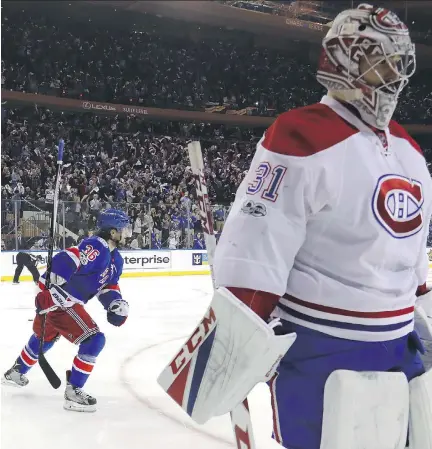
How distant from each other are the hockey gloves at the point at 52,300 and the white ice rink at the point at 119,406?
477 millimetres

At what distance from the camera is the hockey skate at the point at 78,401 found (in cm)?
298

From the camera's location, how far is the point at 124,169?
537 inches

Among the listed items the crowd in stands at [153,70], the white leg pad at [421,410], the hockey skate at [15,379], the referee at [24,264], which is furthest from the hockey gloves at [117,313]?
the crowd in stands at [153,70]

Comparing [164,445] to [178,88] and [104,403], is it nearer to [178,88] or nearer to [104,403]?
[104,403]

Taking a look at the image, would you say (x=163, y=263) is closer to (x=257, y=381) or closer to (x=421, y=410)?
(x=421, y=410)

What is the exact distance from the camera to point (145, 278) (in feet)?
30.2

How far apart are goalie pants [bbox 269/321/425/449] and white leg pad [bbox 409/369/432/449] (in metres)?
0.07

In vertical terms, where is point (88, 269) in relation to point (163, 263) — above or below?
above

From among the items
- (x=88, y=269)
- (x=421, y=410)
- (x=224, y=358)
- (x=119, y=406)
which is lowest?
(x=119, y=406)

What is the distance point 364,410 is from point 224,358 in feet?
0.90

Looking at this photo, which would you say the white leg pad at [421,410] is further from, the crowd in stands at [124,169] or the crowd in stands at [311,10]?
the crowd in stands at [311,10]

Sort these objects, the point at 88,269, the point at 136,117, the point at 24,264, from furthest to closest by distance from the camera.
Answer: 1. the point at 136,117
2. the point at 24,264
3. the point at 88,269

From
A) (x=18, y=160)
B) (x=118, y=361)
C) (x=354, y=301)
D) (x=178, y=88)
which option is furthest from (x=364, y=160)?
(x=178, y=88)

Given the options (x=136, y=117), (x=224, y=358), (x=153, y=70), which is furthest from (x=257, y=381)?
(x=153, y=70)
